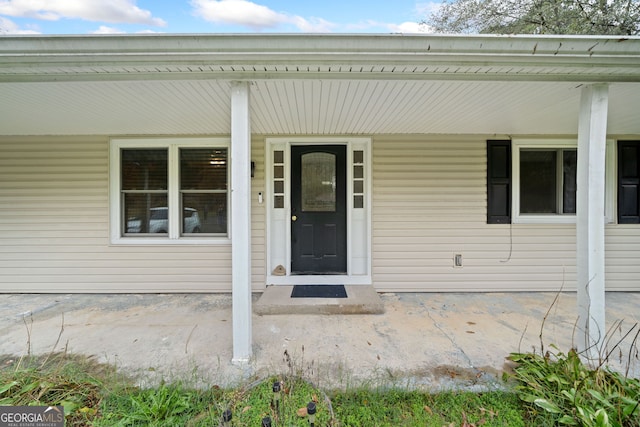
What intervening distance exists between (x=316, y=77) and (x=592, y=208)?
2.30 m

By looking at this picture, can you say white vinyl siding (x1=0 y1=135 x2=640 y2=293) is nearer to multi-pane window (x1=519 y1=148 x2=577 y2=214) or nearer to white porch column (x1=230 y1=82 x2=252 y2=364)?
multi-pane window (x1=519 y1=148 x2=577 y2=214)

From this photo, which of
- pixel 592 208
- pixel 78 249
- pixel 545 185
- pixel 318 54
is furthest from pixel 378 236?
pixel 78 249

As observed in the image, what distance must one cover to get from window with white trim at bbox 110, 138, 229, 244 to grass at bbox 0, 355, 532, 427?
2212 mm

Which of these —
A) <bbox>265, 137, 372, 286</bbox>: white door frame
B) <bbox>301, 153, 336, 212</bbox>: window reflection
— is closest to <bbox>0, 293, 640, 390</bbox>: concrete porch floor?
<bbox>265, 137, 372, 286</bbox>: white door frame

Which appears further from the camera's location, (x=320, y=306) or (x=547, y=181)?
(x=547, y=181)

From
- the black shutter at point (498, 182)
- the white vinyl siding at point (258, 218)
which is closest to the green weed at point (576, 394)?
the black shutter at point (498, 182)

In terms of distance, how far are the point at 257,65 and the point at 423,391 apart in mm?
2472

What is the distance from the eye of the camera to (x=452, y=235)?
3932mm

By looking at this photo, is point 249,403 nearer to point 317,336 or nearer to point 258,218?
point 317,336

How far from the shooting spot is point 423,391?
1.90 meters

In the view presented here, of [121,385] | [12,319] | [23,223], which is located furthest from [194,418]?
[23,223]

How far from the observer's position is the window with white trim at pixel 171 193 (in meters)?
3.92

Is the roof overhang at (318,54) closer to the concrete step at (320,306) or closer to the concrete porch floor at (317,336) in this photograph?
the concrete porch floor at (317,336)

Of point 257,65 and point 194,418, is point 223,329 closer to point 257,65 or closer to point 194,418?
point 194,418
